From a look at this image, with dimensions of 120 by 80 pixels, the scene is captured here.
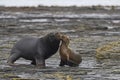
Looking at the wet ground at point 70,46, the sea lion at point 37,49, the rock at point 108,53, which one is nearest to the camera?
the wet ground at point 70,46

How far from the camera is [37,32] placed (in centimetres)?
3484

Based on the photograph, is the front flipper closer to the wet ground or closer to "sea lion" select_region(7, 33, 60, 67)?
"sea lion" select_region(7, 33, 60, 67)

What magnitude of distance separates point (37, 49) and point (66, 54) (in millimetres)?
1039

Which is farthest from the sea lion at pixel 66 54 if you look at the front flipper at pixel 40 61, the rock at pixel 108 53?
the rock at pixel 108 53

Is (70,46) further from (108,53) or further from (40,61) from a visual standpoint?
(40,61)

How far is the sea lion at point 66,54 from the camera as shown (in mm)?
18794

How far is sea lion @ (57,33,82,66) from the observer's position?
740 inches

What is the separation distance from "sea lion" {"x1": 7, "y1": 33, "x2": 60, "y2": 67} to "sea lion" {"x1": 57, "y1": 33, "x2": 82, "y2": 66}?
0.59ft

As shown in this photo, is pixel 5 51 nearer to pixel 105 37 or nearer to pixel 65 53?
pixel 65 53

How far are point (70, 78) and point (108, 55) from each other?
5017mm

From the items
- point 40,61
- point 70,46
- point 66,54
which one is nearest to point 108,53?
point 66,54

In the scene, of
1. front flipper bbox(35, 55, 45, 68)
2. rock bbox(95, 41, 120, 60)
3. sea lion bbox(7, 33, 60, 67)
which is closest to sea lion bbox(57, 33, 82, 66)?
sea lion bbox(7, 33, 60, 67)

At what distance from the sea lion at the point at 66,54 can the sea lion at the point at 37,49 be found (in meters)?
0.18

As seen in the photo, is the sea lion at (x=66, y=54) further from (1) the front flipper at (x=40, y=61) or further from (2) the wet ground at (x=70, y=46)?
(1) the front flipper at (x=40, y=61)
